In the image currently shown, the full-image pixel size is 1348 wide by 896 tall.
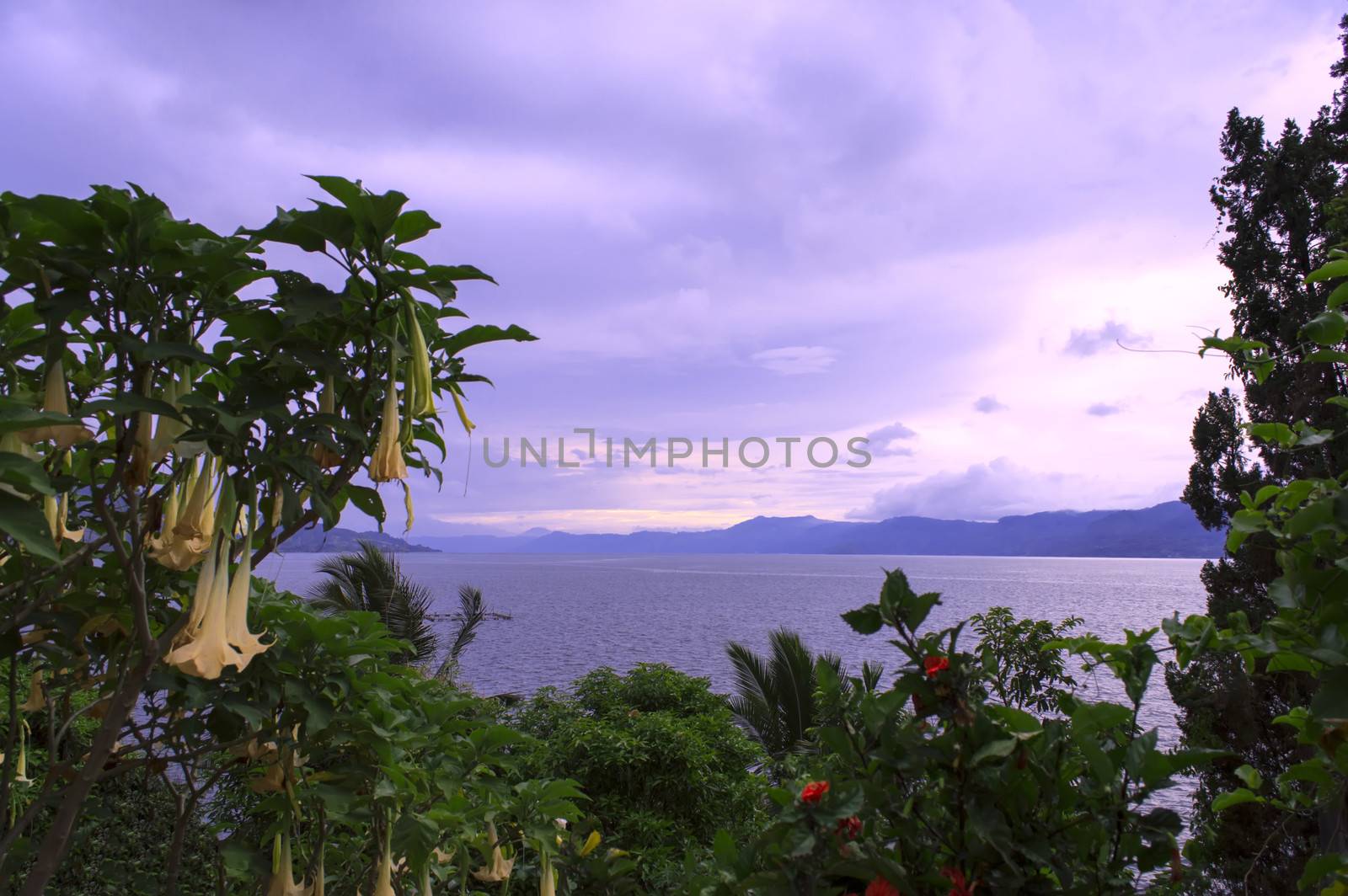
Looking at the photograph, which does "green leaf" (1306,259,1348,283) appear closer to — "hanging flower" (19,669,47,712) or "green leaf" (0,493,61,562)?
"green leaf" (0,493,61,562)

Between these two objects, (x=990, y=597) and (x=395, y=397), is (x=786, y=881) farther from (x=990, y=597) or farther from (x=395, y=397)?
(x=990, y=597)

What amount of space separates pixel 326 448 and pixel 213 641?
1.25ft

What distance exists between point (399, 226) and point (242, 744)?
3.95 ft

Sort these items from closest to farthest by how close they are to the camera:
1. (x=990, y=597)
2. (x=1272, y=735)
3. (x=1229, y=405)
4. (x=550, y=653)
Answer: (x=1272, y=735)
(x=1229, y=405)
(x=550, y=653)
(x=990, y=597)

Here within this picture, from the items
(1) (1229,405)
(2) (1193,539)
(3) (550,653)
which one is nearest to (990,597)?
(3) (550,653)

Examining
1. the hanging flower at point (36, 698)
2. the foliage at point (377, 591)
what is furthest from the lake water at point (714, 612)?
the hanging flower at point (36, 698)

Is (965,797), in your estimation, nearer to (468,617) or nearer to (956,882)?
(956,882)

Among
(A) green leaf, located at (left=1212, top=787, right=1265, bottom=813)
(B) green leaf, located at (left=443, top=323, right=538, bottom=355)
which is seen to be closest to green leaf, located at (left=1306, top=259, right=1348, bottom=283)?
(A) green leaf, located at (left=1212, top=787, right=1265, bottom=813)

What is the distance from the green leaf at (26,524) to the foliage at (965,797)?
838 mm

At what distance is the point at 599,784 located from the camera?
19.5ft

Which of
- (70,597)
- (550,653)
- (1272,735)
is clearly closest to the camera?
(70,597)

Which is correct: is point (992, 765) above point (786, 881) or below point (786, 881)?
above

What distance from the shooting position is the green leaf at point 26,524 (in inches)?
35.0

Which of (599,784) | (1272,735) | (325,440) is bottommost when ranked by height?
(1272,735)
